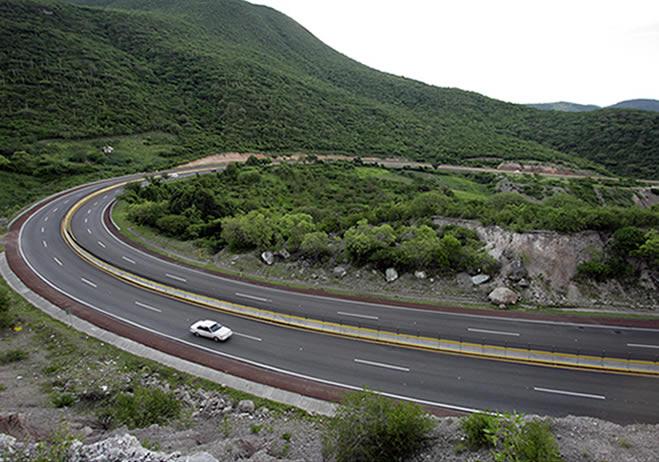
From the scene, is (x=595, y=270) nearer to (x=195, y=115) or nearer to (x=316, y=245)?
(x=316, y=245)

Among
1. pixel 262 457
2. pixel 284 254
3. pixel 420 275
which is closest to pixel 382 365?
pixel 262 457

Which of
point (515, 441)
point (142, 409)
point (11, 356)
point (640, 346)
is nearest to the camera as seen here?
point (515, 441)

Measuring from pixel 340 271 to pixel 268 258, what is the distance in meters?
7.49

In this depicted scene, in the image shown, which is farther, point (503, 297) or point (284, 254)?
point (284, 254)

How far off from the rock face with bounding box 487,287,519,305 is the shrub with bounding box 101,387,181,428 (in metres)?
21.3

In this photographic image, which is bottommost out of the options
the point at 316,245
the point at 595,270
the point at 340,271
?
the point at 340,271

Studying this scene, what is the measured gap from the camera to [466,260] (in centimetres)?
2845

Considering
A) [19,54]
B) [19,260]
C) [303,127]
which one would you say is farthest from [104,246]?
[19,54]

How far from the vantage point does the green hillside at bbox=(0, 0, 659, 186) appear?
88.2 m

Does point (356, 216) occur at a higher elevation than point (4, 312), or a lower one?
higher

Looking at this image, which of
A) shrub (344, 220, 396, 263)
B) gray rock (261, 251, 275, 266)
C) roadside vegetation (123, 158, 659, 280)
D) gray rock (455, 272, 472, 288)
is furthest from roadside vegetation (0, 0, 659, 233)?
gray rock (455, 272, 472, 288)

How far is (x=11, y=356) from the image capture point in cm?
2100

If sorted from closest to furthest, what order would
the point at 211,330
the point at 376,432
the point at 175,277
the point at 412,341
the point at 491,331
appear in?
1. the point at 376,432
2. the point at 412,341
3. the point at 491,331
4. the point at 211,330
5. the point at 175,277

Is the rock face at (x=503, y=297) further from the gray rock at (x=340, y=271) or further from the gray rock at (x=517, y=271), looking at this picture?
the gray rock at (x=340, y=271)
